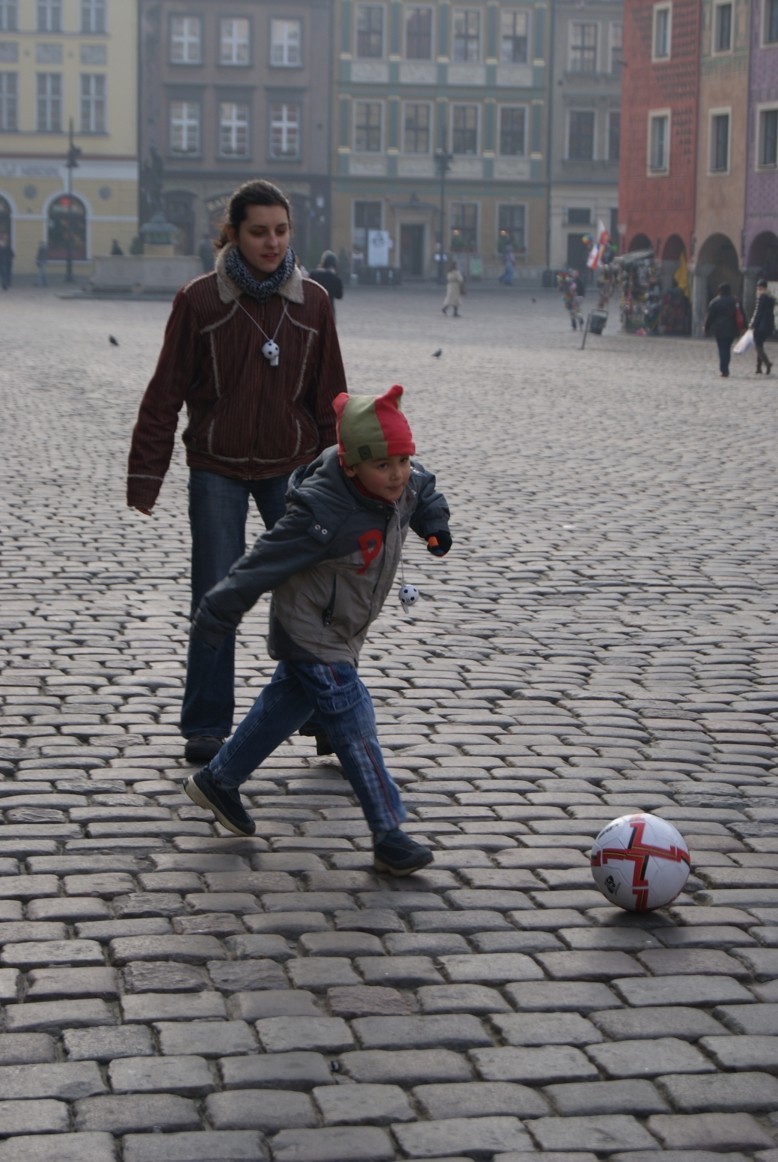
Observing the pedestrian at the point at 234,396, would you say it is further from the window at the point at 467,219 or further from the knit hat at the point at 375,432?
the window at the point at 467,219

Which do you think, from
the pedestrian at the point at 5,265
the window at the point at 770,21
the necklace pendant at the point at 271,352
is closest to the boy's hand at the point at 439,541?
the necklace pendant at the point at 271,352

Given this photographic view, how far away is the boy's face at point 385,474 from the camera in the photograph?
4.83 m

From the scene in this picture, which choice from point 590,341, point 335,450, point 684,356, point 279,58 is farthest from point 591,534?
point 279,58

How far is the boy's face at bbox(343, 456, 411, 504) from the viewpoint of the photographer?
15.8 ft

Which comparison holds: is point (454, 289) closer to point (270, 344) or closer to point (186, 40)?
point (186, 40)

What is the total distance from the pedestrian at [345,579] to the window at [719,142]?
4249cm

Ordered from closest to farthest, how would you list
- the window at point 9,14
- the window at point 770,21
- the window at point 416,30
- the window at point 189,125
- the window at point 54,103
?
the window at point 770,21
the window at point 9,14
the window at point 54,103
the window at point 189,125
the window at point 416,30

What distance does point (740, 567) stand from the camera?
1055 centimetres

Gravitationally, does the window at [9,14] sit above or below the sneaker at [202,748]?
above

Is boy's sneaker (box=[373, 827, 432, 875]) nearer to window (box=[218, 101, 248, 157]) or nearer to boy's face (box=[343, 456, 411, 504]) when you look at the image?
boy's face (box=[343, 456, 411, 504])

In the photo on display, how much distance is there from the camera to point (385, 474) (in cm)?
484

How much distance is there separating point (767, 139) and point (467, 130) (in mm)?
38864

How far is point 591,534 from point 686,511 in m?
1.39

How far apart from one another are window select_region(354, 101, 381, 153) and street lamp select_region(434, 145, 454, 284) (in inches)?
110
